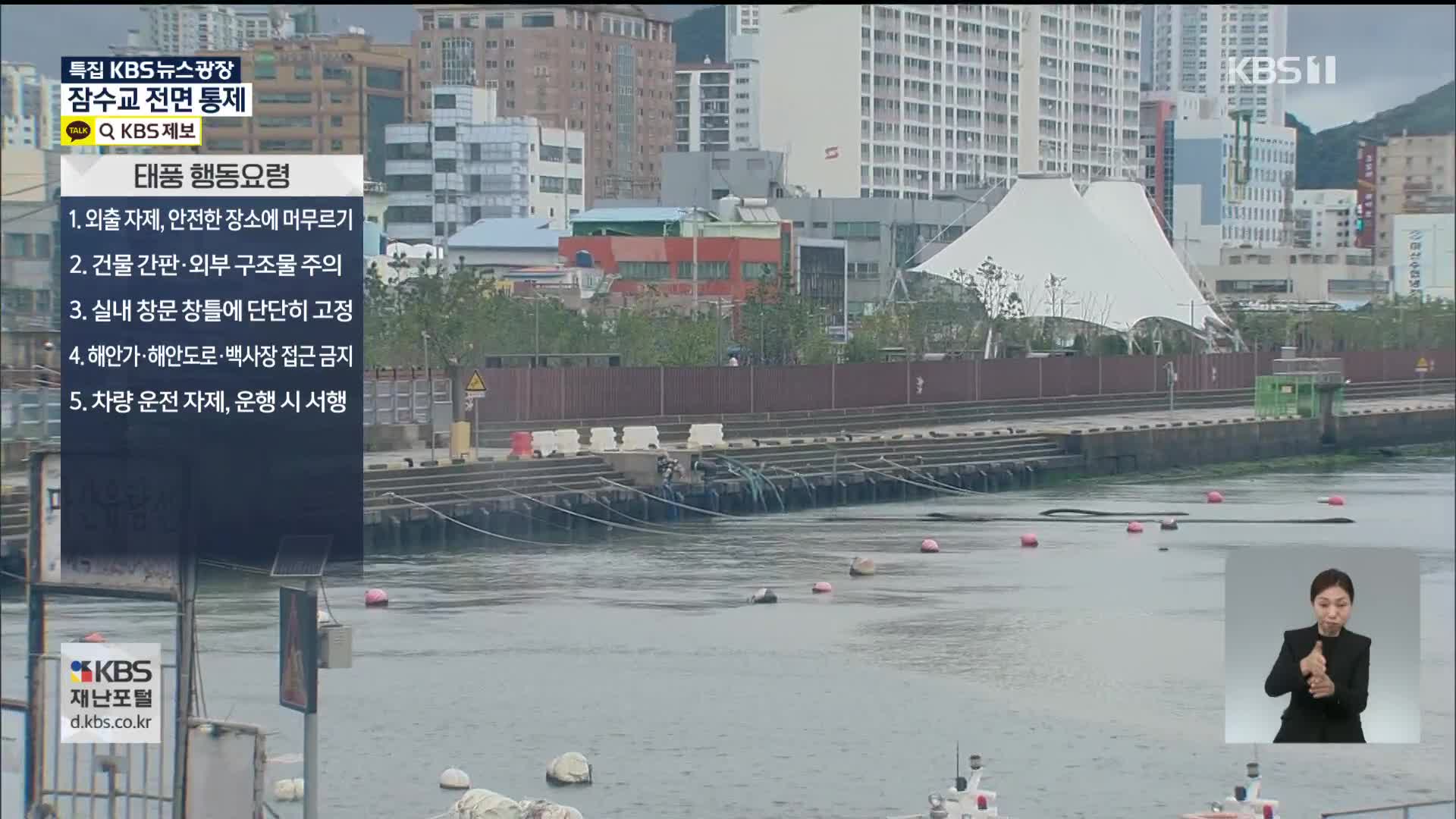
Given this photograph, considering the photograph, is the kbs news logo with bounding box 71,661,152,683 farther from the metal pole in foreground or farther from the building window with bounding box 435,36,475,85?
the building window with bounding box 435,36,475,85


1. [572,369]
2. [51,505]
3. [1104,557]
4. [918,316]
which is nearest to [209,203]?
[51,505]

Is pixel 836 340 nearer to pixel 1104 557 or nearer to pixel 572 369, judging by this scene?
pixel 572 369

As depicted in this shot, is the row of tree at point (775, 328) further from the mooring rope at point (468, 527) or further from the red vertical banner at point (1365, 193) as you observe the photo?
the red vertical banner at point (1365, 193)

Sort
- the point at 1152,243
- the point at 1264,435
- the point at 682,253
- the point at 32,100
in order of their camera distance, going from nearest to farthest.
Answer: the point at 32,100 < the point at 1264,435 < the point at 1152,243 < the point at 682,253

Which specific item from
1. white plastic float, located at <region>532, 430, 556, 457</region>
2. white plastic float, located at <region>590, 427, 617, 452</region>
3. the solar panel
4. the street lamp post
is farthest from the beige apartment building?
white plastic float, located at <region>590, 427, 617, 452</region>

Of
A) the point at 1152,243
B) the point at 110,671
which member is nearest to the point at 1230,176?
the point at 110,671

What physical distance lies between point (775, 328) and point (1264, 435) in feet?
27.4

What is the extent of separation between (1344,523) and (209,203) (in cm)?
610

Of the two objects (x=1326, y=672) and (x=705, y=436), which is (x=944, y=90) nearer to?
(x=1326, y=672)

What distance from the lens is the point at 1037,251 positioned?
1653 cm

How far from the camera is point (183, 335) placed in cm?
428

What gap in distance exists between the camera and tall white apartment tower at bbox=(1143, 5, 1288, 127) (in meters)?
4.73

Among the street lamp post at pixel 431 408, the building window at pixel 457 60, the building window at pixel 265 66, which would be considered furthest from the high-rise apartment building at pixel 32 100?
the street lamp post at pixel 431 408

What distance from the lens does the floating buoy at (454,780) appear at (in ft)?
21.5
